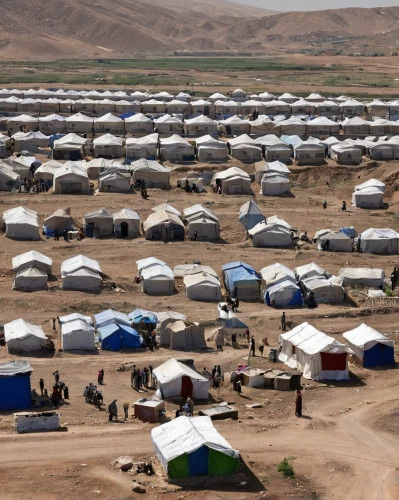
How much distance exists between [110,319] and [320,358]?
7537 mm

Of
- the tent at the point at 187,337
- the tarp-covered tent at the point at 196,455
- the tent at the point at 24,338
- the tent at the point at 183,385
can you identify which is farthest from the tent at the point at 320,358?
the tarp-covered tent at the point at 196,455

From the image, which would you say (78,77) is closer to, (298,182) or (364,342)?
(298,182)

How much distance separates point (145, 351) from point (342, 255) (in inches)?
563

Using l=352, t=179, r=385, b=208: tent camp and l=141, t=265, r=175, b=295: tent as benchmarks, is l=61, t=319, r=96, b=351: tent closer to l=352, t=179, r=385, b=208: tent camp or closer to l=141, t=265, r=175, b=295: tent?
l=141, t=265, r=175, b=295: tent

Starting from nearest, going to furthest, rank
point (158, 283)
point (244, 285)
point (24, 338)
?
point (24, 338), point (244, 285), point (158, 283)

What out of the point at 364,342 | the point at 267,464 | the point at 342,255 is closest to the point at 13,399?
the point at 267,464

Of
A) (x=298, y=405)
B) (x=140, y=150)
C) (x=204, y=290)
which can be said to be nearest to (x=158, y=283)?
(x=204, y=290)

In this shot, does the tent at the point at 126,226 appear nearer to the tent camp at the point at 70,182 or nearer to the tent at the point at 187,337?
the tent camp at the point at 70,182

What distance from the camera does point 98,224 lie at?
4631cm

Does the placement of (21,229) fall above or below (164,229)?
above

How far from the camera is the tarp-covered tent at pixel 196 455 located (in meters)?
21.2

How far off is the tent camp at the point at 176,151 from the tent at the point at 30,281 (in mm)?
25701

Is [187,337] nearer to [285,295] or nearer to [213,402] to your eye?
[213,402]

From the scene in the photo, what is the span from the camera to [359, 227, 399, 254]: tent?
4472 cm
